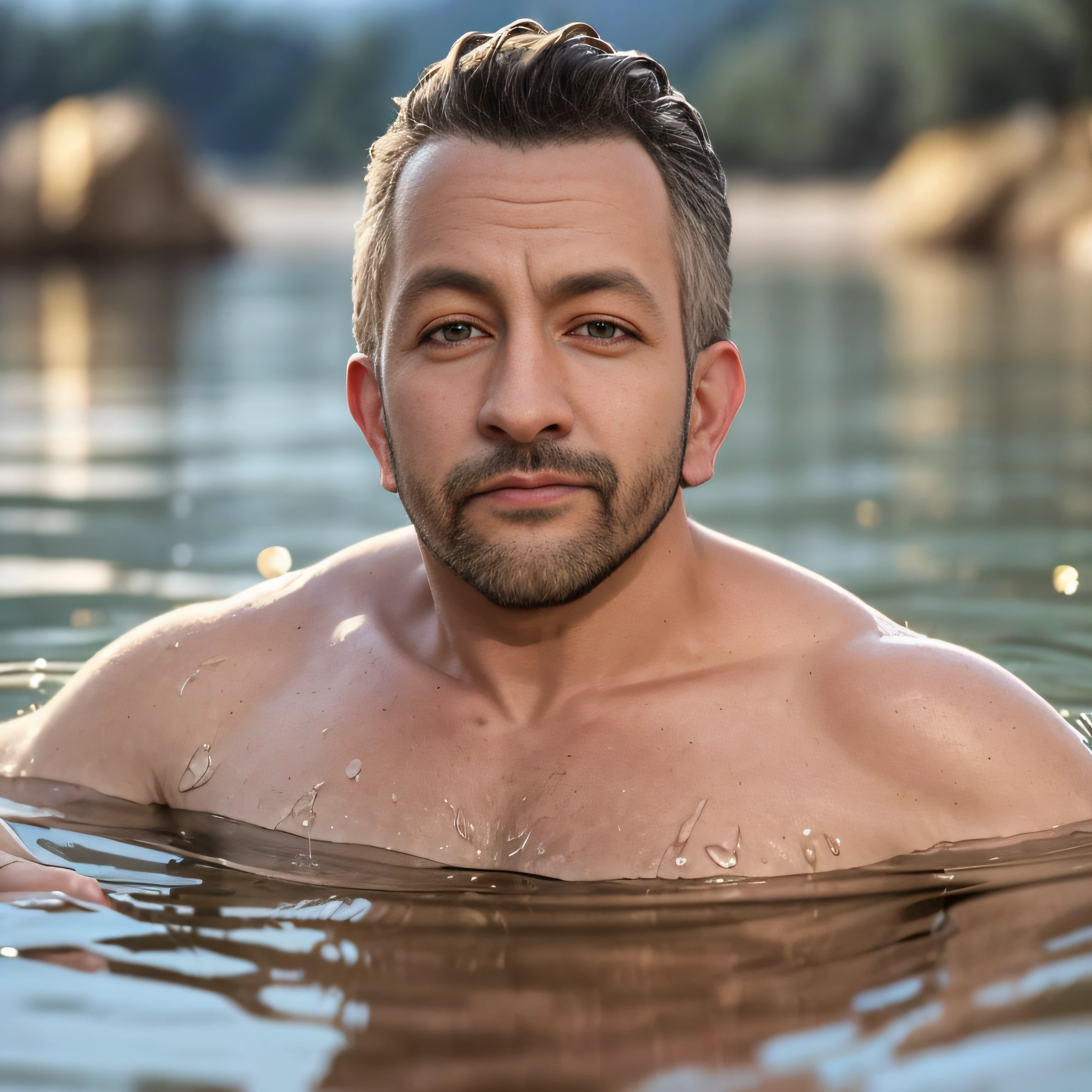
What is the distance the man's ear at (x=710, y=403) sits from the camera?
2.83 metres

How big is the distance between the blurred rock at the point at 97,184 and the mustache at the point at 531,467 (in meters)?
23.5

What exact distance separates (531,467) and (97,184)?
24.0 meters

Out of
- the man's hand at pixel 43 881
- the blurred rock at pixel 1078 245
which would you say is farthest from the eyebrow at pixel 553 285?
the blurred rock at pixel 1078 245

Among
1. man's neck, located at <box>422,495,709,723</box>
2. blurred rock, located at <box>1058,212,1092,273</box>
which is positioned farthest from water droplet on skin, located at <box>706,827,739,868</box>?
blurred rock, located at <box>1058,212,1092,273</box>

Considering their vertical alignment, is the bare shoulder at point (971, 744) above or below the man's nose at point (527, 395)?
below

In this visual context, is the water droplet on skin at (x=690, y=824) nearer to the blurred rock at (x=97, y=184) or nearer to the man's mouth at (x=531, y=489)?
the man's mouth at (x=531, y=489)

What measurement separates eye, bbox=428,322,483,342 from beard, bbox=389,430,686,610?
0.67 feet

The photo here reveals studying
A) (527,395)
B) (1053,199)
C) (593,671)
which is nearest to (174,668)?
(593,671)

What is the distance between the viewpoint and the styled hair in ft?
8.84

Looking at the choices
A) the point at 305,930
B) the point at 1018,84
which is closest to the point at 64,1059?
the point at 305,930

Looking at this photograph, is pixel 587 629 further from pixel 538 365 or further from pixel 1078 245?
pixel 1078 245

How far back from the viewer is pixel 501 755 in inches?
112

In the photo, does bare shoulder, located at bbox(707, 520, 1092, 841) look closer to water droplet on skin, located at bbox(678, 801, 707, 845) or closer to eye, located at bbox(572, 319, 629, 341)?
water droplet on skin, located at bbox(678, 801, 707, 845)

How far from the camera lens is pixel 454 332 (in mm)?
2652
